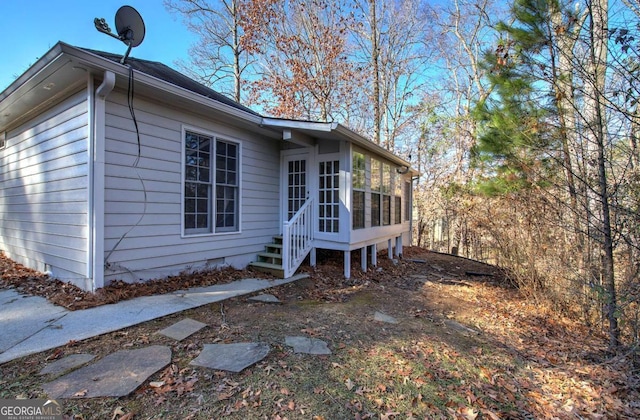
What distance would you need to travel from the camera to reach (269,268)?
5812 mm

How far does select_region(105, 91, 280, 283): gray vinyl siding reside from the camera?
4.09m

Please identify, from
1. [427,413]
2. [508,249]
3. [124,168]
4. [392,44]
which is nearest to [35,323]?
[124,168]

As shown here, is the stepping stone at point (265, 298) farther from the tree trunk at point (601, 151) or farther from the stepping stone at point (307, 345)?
the tree trunk at point (601, 151)

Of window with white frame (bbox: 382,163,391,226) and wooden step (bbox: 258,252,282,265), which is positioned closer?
wooden step (bbox: 258,252,282,265)

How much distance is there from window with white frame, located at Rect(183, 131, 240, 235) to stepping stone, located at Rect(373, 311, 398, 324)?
314 cm

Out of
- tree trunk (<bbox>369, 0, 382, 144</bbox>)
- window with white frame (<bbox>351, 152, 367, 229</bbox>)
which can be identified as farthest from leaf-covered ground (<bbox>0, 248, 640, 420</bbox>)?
tree trunk (<bbox>369, 0, 382, 144</bbox>)

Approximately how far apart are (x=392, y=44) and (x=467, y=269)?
11.8 m

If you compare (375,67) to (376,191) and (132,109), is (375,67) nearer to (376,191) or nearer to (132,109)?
(376,191)

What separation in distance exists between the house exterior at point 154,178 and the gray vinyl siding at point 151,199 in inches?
0.6

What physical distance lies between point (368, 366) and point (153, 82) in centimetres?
431

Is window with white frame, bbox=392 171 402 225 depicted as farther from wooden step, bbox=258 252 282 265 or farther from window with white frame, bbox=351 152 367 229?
wooden step, bbox=258 252 282 265

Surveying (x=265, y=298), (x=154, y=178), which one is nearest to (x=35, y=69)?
(x=154, y=178)

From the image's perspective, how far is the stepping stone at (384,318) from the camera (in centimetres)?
390

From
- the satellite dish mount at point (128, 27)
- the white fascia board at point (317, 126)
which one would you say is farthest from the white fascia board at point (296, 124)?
the satellite dish mount at point (128, 27)
